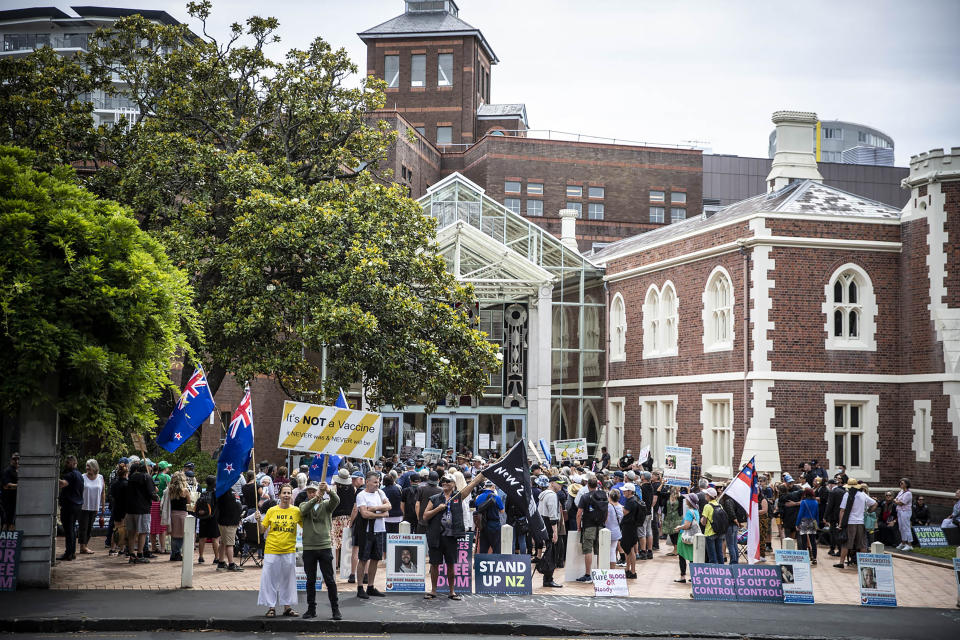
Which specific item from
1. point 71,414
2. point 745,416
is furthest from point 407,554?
point 745,416

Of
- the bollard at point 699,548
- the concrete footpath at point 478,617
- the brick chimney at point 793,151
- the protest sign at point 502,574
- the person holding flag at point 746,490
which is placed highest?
the brick chimney at point 793,151

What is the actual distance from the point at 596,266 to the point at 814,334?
37.5ft

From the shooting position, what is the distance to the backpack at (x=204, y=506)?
57.4ft

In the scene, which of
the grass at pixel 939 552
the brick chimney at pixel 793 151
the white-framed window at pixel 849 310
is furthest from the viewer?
the brick chimney at pixel 793 151

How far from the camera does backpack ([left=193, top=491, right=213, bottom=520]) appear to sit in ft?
57.4

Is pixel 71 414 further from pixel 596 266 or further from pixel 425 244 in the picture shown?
pixel 596 266

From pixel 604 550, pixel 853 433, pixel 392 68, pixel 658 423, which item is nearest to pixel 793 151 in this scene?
pixel 853 433

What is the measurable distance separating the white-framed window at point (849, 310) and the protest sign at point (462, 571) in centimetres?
1519

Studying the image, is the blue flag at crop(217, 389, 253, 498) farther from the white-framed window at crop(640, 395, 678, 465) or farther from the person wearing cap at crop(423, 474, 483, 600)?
the white-framed window at crop(640, 395, 678, 465)

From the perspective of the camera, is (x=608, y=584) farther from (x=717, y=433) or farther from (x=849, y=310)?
(x=849, y=310)

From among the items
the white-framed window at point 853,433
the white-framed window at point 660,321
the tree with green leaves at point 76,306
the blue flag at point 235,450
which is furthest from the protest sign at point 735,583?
the white-framed window at point 660,321

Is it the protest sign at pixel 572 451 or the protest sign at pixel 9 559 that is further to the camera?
the protest sign at pixel 572 451

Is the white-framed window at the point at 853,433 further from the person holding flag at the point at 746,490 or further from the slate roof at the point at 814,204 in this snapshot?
the person holding flag at the point at 746,490

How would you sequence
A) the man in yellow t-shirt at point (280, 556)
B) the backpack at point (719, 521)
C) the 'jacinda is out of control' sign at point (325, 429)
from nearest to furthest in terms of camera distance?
the man in yellow t-shirt at point (280, 556) → the 'jacinda is out of control' sign at point (325, 429) → the backpack at point (719, 521)
